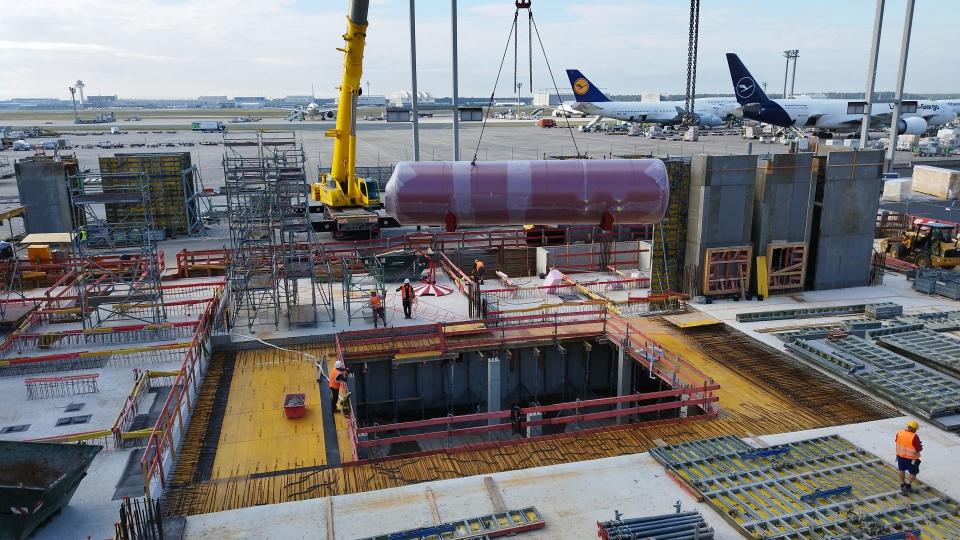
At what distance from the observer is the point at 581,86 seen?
315 ft

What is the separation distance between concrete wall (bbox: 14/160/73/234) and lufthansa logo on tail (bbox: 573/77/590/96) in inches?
2936

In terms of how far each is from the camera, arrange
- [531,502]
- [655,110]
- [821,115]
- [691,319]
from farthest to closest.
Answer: [655,110] < [821,115] < [691,319] < [531,502]

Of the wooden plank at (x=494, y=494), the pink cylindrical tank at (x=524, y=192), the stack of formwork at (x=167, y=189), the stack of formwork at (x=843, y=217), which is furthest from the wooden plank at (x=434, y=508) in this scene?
the stack of formwork at (x=167, y=189)

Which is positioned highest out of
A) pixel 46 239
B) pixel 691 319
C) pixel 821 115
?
pixel 821 115

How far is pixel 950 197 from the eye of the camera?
1858 inches

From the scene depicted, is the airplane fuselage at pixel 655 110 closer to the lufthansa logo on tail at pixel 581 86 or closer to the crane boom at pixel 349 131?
the lufthansa logo on tail at pixel 581 86

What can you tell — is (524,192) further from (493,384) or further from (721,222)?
(721,222)

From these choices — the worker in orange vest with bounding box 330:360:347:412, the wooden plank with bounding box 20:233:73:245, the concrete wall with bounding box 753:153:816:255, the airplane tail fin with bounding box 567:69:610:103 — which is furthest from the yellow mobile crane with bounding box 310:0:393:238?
the airplane tail fin with bounding box 567:69:610:103

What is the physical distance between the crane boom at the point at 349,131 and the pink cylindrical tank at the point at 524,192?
16577 millimetres

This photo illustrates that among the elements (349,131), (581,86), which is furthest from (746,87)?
(349,131)

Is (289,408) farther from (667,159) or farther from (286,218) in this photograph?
(667,159)

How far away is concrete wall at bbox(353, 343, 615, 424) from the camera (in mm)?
19328

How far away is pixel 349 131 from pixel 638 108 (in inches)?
Answer: 3086

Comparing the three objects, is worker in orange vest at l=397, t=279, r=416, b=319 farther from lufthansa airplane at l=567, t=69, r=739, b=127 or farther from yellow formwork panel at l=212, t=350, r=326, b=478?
lufthansa airplane at l=567, t=69, r=739, b=127
